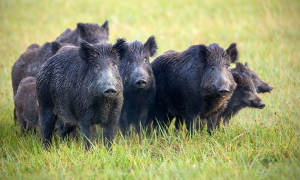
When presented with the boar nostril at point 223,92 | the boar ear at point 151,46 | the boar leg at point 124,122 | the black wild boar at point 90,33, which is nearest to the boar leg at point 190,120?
the boar nostril at point 223,92

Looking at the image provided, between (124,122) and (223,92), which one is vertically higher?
(223,92)

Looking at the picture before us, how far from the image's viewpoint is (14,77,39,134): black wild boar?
22.6 ft

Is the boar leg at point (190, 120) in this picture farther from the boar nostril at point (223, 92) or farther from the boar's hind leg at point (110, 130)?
the boar's hind leg at point (110, 130)

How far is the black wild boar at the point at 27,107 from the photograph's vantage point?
688 centimetres

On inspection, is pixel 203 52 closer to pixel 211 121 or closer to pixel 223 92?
pixel 223 92

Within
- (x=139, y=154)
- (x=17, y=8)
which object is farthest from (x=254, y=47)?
(x=17, y=8)

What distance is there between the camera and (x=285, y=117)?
6.50 metres

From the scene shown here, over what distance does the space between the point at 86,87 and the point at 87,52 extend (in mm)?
490

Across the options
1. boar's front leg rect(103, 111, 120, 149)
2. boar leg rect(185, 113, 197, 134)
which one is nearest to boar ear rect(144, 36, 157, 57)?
boar leg rect(185, 113, 197, 134)

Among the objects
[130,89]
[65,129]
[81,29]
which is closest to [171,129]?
[130,89]

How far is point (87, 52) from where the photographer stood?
5.54 metres

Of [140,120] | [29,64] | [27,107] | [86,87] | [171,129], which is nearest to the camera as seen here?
[86,87]

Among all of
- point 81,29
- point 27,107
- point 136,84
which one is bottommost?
point 27,107

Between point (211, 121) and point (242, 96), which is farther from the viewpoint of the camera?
point (242, 96)
